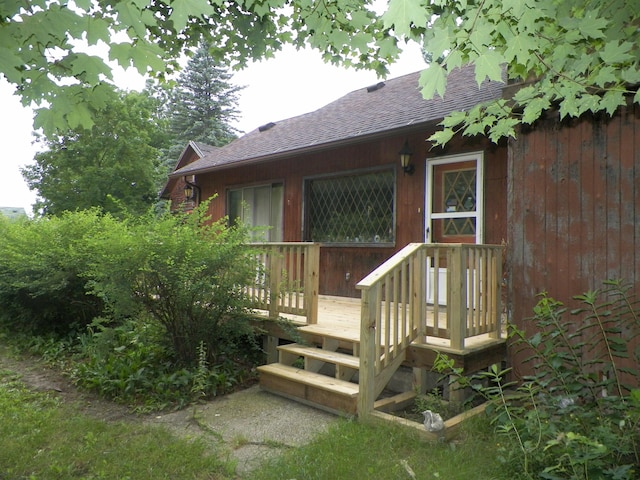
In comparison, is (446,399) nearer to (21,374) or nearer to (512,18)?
(512,18)

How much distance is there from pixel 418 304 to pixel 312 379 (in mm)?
1129

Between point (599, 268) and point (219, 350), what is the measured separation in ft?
12.1

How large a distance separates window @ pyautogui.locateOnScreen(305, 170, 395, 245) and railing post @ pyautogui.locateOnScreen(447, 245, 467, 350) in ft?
9.60

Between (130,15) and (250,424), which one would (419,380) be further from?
(130,15)

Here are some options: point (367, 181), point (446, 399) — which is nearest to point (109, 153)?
point (367, 181)

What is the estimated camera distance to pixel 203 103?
32.0 meters

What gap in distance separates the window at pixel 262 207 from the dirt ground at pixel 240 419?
4537mm

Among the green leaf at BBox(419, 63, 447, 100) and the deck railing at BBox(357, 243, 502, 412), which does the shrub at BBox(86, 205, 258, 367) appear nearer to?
the deck railing at BBox(357, 243, 502, 412)

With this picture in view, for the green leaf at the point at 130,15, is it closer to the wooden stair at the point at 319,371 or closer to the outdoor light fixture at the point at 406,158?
the wooden stair at the point at 319,371

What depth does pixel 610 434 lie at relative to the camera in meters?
2.61

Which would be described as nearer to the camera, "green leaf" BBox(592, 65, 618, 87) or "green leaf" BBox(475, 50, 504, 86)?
"green leaf" BBox(475, 50, 504, 86)

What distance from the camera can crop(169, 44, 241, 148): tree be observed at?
31.3 meters

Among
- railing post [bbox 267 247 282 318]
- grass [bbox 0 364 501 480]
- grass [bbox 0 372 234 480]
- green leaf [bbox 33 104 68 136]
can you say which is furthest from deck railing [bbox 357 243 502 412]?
green leaf [bbox 33 104 68 136]

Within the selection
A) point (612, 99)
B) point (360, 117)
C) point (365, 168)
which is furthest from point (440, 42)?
point (360, 117)
